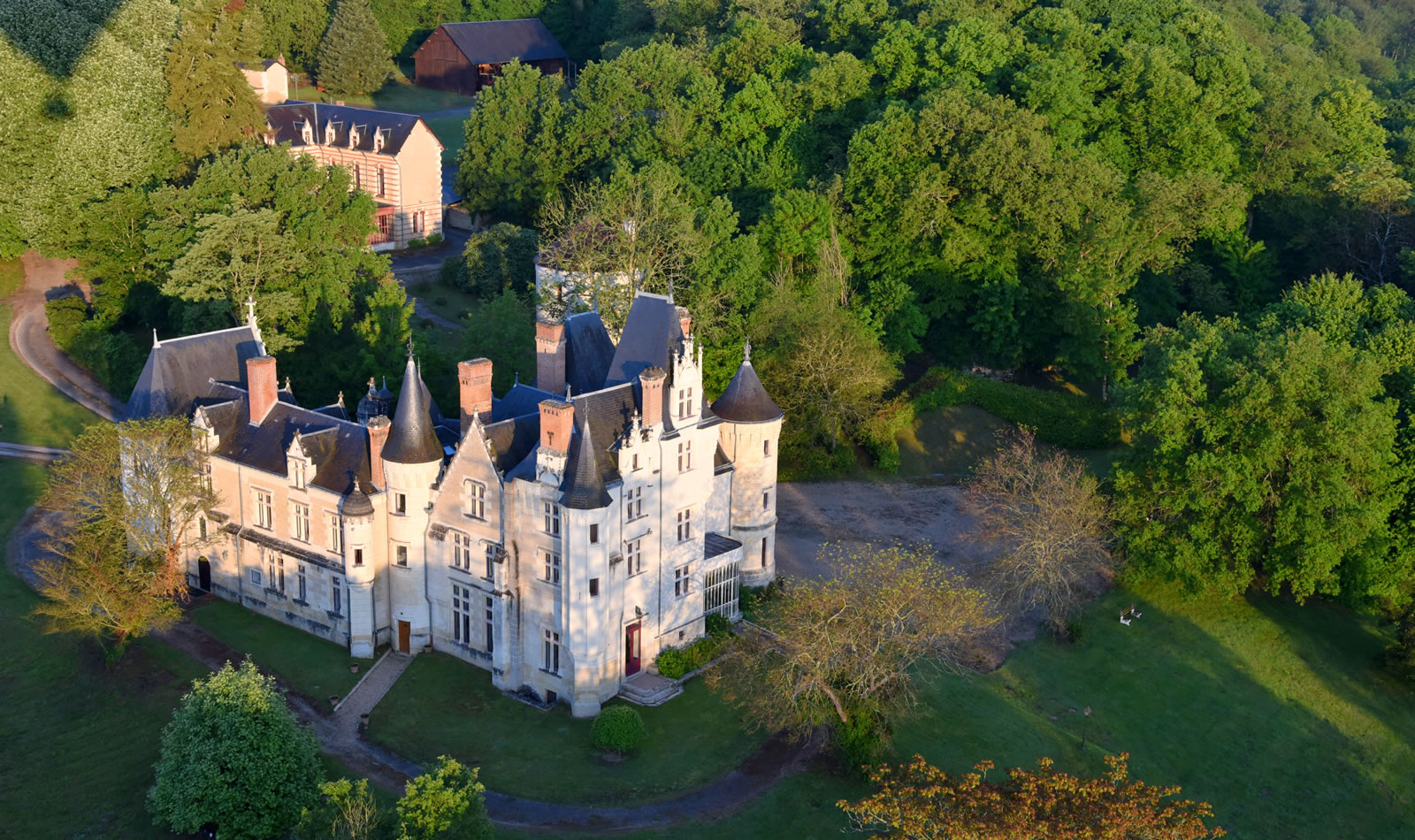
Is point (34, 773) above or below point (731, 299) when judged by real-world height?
below

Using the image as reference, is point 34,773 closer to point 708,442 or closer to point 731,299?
point 708,442

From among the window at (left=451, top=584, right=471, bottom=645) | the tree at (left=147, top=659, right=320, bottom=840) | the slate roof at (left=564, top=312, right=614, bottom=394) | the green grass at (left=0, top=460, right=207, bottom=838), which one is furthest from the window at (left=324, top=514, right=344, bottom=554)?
the slate roof at (left=564, top=312, right=614, bottom=394)

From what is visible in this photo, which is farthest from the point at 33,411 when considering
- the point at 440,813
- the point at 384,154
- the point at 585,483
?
the point at 440,813

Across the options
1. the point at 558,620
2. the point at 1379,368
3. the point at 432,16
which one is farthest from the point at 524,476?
the point at 432,16

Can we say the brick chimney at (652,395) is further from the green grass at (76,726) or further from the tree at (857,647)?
the green grass at (76,726)

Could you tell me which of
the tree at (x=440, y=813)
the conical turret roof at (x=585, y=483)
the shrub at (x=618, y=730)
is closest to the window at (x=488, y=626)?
the shrub at (x=618, y=730)

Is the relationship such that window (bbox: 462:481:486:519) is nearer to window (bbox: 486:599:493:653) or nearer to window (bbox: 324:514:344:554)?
window (bbox: 486:599:493:653)
